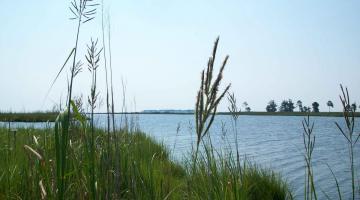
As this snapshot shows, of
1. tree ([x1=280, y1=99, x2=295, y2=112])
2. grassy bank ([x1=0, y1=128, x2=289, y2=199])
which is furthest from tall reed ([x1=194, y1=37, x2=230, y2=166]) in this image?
tree ([x1=280, y1=99, x2=295, y2=112])

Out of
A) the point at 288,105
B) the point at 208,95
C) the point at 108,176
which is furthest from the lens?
the point at 288,105

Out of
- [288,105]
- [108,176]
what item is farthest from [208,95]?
[288,105]

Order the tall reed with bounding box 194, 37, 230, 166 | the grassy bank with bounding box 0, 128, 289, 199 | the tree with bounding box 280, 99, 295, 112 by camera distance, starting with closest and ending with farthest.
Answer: the tall reed with bounding box 194, 37, 230, 166 → the grassy bank with bounding box 0, 128, 289, 199 → the tree with bounding box 280, 99, 295, 112

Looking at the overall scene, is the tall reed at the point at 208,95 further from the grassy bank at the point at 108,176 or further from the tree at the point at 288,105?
the tree at the point at 288,105

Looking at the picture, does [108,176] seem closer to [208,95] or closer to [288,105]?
[208,95]

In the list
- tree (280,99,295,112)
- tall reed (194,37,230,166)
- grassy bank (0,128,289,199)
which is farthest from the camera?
tree (280,99,295,112)

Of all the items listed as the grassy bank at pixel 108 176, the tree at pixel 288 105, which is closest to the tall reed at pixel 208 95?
the grassy bank at pixel 108 176

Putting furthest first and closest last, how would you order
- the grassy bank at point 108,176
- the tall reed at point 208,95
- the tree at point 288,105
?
the tree at point 288,105 < the grassy bank at point 108,176 < the tall reed at point 208,95

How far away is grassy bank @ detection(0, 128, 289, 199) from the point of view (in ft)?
6.24

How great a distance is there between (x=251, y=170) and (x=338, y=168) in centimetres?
821

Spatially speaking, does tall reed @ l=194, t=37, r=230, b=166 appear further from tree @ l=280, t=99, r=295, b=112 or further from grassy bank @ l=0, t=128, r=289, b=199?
tree @ l=280, t=99, r=295, b=112

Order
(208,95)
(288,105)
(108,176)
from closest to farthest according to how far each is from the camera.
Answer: (208,95) → (108,176) → (288,105)

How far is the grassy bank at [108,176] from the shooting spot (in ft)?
6.24

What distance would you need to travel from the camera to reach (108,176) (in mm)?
1737
